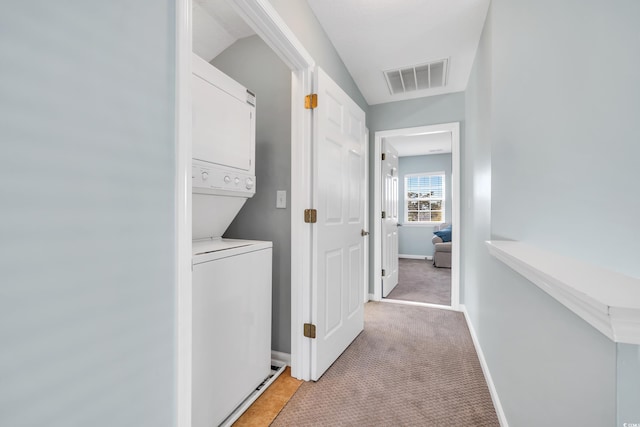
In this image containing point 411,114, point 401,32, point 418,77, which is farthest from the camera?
point 411,114

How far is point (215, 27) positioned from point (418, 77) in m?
1.94

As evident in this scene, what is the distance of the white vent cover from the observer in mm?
2723

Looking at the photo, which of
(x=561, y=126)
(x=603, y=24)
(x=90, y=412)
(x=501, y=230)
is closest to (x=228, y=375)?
(x=90, y=412)

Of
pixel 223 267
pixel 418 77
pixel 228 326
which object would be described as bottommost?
pixel 228 326

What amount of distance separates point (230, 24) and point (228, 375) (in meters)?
2.33

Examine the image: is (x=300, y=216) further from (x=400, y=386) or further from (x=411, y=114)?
(x=411, y=114)

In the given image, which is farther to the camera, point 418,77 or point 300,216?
point 418,77

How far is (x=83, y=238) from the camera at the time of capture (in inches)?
26.2

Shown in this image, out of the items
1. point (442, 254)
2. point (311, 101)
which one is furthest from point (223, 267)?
point (442, 254)

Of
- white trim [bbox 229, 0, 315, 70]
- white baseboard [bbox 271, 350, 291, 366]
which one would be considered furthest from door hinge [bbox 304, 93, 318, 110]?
white baseboard [bbox 271, 350, 291, 366]

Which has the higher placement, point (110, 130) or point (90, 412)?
point (110, 130)

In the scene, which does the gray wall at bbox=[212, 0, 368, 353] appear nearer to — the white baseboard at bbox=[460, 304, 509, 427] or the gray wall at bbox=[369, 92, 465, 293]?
the white baseboard at bbox=[460, 304, 509, 427]

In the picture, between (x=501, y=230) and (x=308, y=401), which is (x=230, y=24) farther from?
(x=308, y=401)

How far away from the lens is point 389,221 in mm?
3879
